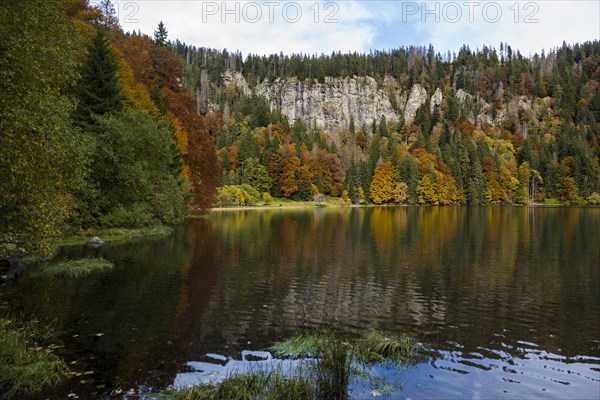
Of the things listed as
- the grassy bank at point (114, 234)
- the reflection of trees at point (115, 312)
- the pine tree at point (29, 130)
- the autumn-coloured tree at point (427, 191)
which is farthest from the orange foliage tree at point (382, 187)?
the pine tree at point (29, 130)

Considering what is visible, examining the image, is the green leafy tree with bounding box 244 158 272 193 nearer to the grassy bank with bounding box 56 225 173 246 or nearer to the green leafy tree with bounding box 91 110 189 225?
the green leafy tree with bounding box 91 110 189 225

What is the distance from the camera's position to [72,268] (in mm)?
23312

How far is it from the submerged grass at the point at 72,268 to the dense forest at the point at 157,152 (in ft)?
8.26

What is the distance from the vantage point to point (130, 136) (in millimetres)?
36781

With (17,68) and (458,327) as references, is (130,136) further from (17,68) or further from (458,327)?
(458,327)

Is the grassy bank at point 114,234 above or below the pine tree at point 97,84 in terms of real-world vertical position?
below

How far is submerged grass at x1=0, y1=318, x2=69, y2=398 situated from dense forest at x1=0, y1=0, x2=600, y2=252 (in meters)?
4.56

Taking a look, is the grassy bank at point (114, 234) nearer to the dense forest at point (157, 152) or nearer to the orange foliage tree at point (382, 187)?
the dense forest at point (157, 152)

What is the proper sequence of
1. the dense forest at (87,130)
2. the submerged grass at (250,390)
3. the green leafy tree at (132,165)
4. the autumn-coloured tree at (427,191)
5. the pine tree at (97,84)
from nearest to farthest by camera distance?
1. the submerged grass at (250,390)
2. the dense forest at (87,130)
3. the green leafy tree at (132,165)
4. the pine tree at (97,84)
5. the autumn-coloured tree at (427,191)

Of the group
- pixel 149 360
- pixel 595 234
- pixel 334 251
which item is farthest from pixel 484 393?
pixel 595 234

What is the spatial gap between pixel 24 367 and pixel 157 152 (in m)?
33.8

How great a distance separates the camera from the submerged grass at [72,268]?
74.5ft

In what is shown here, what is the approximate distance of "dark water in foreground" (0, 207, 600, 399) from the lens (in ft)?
37.8

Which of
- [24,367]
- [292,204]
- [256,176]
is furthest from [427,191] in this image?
[24,367]
